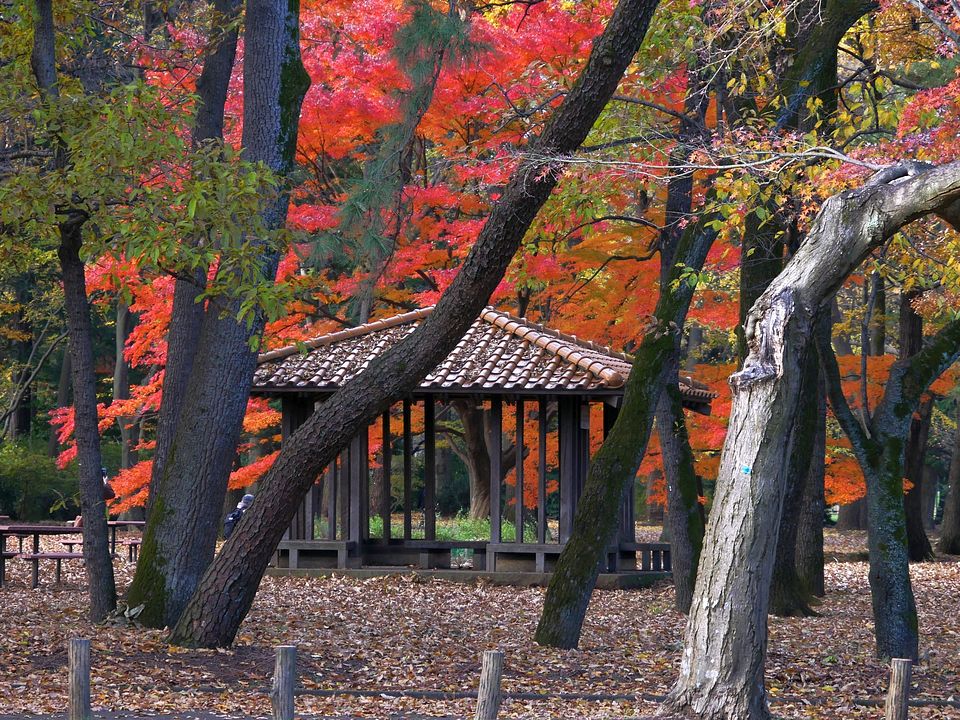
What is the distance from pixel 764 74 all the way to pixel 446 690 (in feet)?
28.2

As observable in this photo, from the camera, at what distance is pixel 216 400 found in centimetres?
1112

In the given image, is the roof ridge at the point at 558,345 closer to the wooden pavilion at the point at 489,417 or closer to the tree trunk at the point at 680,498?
the wooden pavilion at the point at 489,417

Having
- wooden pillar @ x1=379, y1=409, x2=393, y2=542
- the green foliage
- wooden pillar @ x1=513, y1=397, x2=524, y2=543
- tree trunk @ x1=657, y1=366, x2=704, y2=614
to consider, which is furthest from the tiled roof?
the green foliage

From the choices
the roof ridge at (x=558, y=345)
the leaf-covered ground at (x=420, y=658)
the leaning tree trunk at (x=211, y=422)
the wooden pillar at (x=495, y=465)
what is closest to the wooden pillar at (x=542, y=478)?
the wooden pillar at (x=495, y=465)

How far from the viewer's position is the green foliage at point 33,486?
1179 inches

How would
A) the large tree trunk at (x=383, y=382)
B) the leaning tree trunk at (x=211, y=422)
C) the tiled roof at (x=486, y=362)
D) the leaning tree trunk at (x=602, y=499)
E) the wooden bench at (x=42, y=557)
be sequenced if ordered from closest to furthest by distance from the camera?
the large tree trunk at (x=383, y=382)
the leaning tree trunk at (x=211, y=422)
the leaning tree trunk at (x=602, y=499)
the wooden bench at (x=42, y=557)
the tiled roof at (x=486, y=362)

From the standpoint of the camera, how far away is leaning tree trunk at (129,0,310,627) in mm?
10977

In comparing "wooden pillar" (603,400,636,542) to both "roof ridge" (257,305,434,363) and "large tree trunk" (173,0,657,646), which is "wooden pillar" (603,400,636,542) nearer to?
"roof ridge" (257,305,434,363)

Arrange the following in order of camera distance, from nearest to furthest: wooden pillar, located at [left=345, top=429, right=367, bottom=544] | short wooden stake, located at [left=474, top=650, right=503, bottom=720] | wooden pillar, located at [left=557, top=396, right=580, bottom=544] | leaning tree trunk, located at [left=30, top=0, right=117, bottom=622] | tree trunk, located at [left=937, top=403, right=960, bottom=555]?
short wooden stake, located at [left=474, top=650, right=503, bottom=720] → leaning tree trunk, located at [left=30, top=0, right=117, bottom=622] → wooden pillar, located at [left=557, top=396, right=580, bottom=544] → wooden pillar, located at [left=345, top=429, right=367, bottom=544] → tree trunk, located at [left=937, top=403, right=960, bottom=555]

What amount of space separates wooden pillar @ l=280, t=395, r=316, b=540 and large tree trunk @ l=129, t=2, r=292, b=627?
22.8ft

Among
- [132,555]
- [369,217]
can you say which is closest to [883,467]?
[369,217]

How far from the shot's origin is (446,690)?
30.5 ft

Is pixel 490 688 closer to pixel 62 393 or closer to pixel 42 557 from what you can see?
pixel 42 557

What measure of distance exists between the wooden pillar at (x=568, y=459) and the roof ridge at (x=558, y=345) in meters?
0.81
